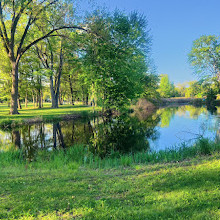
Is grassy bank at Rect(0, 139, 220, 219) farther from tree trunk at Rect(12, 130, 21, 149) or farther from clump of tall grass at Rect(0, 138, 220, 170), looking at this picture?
tree trunk at Rect(12, 130, 21, 149)

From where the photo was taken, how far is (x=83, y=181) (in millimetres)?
4898

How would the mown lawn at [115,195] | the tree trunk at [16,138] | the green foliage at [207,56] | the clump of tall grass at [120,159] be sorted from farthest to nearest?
the green foliage at [207,56] < the tree trunk at [16,138] < the clump of tall grass at [120,159] < the mown lawn at [115,195]

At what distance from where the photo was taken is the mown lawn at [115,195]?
10.1ft

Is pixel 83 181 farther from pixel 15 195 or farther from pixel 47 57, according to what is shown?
pixel 47 57

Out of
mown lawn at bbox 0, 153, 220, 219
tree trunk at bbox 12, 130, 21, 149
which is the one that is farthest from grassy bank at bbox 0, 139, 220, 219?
tree trunk at bbox 12, 130, 21, 149

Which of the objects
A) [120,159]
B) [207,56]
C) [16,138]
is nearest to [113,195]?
[120,159]

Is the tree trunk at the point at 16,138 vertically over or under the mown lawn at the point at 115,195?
under

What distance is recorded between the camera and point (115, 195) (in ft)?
12.8

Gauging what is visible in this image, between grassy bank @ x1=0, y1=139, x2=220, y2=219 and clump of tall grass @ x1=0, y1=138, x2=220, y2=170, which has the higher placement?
grassy bank @ x1=0, y1=139, x2=220, y2=219

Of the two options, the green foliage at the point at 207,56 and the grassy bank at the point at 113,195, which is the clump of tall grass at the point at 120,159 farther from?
the green foliage at the point at 207,56

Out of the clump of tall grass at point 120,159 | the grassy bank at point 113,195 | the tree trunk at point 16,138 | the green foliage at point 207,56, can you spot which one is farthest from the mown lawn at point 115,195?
the green foliage at point 207,56

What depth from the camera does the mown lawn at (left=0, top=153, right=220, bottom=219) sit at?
307 cm

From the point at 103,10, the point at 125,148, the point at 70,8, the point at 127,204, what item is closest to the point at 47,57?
the point at 70,8

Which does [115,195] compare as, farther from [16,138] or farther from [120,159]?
[16,138]
